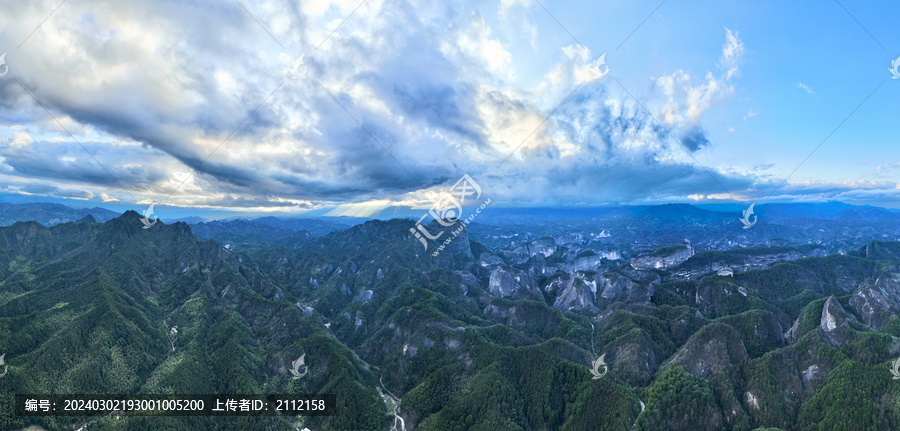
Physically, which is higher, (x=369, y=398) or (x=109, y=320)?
(x=109, y=320)

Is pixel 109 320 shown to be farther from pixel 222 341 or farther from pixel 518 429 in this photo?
pixel 518 429

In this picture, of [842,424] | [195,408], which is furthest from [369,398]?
[842,424]

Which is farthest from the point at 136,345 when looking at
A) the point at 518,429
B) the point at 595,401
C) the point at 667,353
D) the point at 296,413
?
the point at 667,353

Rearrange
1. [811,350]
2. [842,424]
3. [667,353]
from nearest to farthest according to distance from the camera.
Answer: [842,424]
[811,350]
[667,353]

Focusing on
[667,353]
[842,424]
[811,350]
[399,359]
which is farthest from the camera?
[399,359]

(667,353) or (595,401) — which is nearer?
(595,401)

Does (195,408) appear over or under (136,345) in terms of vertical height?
under

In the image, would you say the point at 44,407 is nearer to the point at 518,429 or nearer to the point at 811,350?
the point at 518,429

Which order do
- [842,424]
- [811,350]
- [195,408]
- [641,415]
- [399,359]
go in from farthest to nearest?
[399,359]
[195,408]
[811,350]
[641,415]
[842,424]

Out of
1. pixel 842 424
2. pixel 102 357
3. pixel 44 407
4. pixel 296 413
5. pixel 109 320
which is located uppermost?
pixel 109 320
